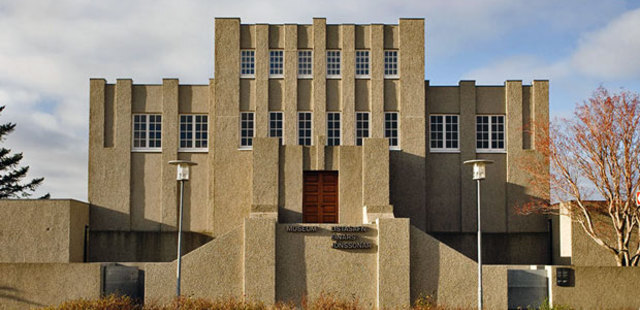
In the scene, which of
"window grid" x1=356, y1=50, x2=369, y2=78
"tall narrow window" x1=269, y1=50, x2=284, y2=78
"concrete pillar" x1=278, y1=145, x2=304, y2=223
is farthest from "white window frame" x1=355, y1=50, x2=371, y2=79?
"concrete pillar" x1=278, y1=145, x2=304, y2=223

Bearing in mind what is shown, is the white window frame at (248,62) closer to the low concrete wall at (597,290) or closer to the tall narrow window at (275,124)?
the tall narrow window at (275,124)

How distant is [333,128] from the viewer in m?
31.5

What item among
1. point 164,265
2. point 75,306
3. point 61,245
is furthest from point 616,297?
point 61,245

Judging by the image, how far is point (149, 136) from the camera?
32.3m

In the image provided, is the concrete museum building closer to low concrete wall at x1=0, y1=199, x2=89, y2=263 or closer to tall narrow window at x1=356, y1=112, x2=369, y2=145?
tall narrow window at x1=356, y1=112, x2=369, y2=145

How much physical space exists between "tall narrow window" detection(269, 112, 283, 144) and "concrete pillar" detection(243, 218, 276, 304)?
6862 mm

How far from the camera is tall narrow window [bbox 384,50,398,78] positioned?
105ft

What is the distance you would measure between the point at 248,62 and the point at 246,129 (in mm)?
2987

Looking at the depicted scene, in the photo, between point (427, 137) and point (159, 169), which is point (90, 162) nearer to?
point (159, 169)

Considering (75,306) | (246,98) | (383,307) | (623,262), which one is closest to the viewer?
(75,306)

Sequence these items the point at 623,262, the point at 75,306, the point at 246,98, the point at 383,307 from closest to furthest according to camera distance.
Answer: the point at 75,306
the point at 383,307
the point at 623,262
the point at 246,98

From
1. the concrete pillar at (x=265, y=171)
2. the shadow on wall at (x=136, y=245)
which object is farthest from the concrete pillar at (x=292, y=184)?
the shadow on wall at (x=136, y=245)

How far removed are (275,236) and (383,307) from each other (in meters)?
4.48

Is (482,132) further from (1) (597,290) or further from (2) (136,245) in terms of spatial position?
(2) (136,245)
